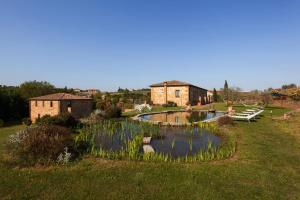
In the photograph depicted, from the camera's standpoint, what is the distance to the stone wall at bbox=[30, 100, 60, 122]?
699 inches

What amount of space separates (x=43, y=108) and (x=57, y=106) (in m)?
1.87

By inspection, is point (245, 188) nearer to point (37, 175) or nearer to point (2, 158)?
point (37, 175)

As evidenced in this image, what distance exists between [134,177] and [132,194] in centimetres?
93

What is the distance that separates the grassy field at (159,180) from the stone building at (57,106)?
1219cm

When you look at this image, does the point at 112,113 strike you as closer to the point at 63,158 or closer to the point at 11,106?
the point at 11,106

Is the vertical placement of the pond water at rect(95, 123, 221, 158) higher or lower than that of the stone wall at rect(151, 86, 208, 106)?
lower

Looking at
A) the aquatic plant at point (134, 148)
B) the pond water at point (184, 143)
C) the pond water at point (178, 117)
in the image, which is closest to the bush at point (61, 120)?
the aquatic plant at point (134, 148)

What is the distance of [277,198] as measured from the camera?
Answer: 451cm

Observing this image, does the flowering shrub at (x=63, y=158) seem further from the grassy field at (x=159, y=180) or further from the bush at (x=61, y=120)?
the bush at (x=61, y=120)

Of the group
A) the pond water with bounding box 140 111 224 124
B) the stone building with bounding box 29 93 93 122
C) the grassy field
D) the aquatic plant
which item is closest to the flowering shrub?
the grassy field

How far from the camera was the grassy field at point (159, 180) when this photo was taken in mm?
4570

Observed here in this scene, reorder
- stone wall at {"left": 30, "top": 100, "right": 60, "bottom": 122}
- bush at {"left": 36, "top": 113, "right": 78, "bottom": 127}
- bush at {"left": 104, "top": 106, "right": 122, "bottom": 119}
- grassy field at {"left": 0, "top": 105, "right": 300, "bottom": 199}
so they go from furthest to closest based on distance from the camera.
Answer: bush at {"left": 104, "top": 106, "right": 122, "bottom": 119} → stone wall at {"left": 30, "top": 100, "right": 60, "bottom": 122} → bush at {"left": 36, "top": 113, "right": 78, "bottom": 127} → grassy field at {"left": 0, "top": 105, "right": 300, "bottom": 199}

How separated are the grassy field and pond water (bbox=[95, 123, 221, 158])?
5.43 ft

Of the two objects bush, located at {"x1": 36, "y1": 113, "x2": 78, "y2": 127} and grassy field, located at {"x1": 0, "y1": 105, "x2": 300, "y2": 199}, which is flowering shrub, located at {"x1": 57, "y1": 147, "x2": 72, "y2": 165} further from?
bush, located at {"x1": 36, "y1": 113, "x2": 78, "y2": 127}
